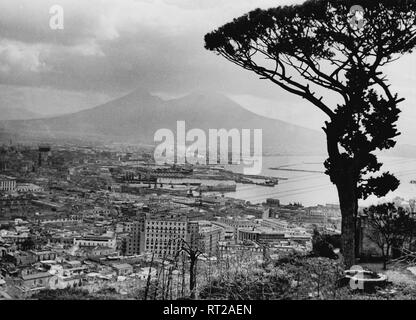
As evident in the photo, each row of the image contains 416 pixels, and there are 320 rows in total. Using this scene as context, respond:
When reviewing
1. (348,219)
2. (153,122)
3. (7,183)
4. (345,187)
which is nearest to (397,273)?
(348,219)

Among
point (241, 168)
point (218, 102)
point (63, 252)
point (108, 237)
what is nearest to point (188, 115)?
point (218, 102)

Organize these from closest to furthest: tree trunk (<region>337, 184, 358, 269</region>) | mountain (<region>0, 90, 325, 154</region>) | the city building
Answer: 1. tree trunk (<region>337, 184, 358, 269</region>)
2. the city building
3. mountain (<region>0, 90, 325, 154</region>)

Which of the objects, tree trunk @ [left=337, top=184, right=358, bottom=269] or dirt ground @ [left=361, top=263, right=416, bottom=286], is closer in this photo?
dirt ground @ [left=361, top=263, right=416, bottom=286]

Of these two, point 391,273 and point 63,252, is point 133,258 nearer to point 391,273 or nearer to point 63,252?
point 63,252

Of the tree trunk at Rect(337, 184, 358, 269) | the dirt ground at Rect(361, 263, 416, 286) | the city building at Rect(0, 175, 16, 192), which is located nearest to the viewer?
the dirt ground at Rect(361, 263, 416, 286)

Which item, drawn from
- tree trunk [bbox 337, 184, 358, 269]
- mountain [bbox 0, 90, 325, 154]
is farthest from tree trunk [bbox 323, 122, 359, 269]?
mountain [bbox 0, 90, 325, 154]

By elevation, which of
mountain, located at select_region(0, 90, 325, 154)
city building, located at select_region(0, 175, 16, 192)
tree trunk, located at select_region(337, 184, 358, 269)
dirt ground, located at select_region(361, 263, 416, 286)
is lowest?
dirt ground, located at select_region(361, 263, 416, 286)

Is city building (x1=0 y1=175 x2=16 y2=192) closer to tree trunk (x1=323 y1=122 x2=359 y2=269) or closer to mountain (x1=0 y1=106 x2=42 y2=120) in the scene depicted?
mountain (x1=0 y1=106 x2=42 y2=120)
